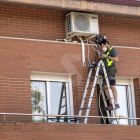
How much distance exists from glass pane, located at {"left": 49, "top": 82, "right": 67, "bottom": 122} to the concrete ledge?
7.05 ft

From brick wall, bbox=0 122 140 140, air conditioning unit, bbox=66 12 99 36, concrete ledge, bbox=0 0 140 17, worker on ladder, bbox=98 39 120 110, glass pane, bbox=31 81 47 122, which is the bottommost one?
brick wall, bbox=0 122 140 140

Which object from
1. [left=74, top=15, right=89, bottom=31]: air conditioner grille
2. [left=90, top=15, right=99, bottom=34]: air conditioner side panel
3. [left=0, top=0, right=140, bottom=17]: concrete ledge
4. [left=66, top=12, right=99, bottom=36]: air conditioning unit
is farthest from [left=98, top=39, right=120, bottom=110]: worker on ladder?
[left=0, top=0, right=140, bottom=17]: concrete ledge

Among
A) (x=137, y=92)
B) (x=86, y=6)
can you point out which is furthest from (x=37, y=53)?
(x=137, y=92)

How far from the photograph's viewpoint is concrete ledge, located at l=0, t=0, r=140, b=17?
536 inches

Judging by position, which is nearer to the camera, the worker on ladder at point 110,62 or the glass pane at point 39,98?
the glass pane at point 39,98

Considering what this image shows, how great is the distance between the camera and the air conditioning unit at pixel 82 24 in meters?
14.1

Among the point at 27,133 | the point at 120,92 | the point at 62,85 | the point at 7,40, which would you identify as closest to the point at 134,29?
the point at 120,92

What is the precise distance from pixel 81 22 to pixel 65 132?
3.40 meters

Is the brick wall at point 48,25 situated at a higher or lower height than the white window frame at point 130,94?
higher

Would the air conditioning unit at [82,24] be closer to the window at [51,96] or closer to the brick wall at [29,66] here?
the brick wall at [29,66]

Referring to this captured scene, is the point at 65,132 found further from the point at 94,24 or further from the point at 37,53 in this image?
the point at 94,24

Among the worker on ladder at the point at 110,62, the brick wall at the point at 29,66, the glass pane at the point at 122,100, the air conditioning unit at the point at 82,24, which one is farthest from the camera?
the glass pane at the point at 122,100

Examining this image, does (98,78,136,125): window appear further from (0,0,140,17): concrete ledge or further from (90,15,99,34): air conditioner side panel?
(0,0,140,17): concrete ledge

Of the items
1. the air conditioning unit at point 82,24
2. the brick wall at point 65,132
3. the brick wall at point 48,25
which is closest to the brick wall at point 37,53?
the brick wall at point 48,25
